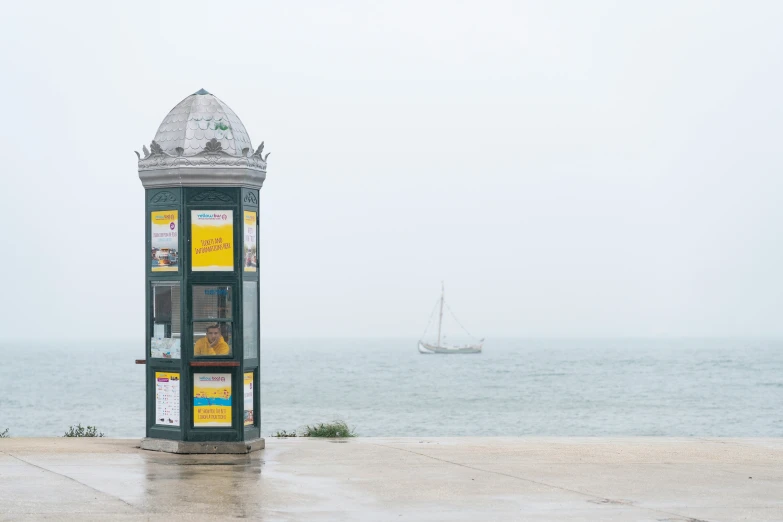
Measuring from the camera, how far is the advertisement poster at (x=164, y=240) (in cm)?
1260

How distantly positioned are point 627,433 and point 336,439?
126 feet

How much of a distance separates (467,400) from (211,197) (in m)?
61.7

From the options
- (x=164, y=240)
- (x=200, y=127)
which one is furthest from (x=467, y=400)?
(x=200, y=127)

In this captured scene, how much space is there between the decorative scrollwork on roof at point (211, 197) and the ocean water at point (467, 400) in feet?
111

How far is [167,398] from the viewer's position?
41.4ft

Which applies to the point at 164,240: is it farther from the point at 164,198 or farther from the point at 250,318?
the point at 250,318

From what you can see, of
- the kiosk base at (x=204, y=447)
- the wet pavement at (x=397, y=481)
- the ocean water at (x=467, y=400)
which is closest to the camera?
the wet pavement at (x=397, y=481)

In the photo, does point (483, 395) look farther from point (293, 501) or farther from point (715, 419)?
point (293, 501)

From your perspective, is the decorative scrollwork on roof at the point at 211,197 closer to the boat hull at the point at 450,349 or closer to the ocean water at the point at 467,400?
the ocean water at the point at 467,400

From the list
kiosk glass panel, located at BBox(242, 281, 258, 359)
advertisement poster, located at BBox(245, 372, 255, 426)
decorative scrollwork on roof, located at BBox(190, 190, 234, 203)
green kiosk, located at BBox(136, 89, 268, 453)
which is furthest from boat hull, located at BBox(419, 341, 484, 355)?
decorative scrollwork on roof, located at BBox(190, 190, 234, 203)

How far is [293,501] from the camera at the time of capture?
9.35 m

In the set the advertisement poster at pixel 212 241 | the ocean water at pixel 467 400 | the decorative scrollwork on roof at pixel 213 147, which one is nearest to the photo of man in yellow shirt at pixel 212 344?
the advertisement poster at pixel 212 241

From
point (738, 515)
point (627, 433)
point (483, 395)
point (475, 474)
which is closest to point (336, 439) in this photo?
point (475, 474)

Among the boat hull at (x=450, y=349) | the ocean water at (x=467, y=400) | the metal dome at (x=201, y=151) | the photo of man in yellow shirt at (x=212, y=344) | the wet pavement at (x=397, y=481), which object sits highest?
the metal dome at (x=201, y=151)
